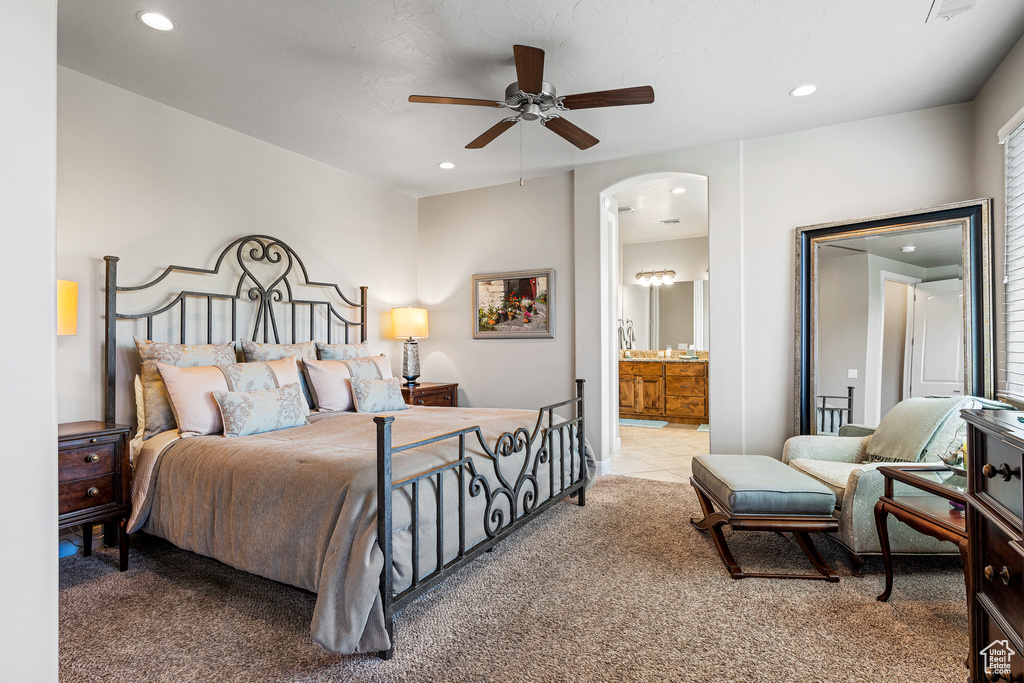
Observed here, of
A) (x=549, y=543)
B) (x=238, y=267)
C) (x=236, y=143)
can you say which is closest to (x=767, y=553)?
(x=549, y=543)

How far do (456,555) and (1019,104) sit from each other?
3.67 metres

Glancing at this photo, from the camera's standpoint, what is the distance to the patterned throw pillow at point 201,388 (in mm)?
2697

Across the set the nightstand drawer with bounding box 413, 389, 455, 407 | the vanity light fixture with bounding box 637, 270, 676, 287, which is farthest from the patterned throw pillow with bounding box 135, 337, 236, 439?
the vanity light fixture with bounding box 637, 270, 676, 287

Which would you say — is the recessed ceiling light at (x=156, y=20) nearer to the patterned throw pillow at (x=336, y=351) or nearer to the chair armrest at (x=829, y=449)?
the patterned throw pillow at (x=336, y=351)

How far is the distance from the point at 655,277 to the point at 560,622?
6329 millimetres

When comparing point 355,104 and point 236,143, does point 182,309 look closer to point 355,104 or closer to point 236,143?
point 236,143

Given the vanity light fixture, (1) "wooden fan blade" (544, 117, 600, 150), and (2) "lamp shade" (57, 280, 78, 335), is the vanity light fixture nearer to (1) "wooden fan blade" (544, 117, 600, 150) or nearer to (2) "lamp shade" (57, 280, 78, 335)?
(1) "wooden fan blade" (544, 117, 600, 150)

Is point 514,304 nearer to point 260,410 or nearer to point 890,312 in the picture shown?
point 260,410

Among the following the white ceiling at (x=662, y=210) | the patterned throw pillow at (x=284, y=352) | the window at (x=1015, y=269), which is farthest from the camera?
the white ceiling at (x=662, y=210)

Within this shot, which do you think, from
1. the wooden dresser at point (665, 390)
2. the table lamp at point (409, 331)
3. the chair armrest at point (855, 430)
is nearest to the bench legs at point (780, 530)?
the chair armrest at point (855, 430)

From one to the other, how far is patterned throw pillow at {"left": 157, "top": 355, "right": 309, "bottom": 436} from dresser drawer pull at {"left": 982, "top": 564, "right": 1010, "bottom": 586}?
3186 mm

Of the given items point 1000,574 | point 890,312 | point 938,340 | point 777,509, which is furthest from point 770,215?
point 1000,574

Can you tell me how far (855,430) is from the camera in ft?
11.2

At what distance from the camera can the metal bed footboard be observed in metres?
1.80
